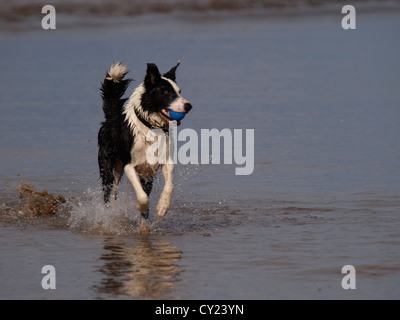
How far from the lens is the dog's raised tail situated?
27.9ft

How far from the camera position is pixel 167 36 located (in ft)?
66.3

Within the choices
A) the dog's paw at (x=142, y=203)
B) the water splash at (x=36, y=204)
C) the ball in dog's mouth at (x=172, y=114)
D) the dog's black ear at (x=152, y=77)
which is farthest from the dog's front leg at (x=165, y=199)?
the water splash at (x=36, y=204)

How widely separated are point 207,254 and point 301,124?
18.8 feet

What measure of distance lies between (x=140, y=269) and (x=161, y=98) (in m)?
1.82

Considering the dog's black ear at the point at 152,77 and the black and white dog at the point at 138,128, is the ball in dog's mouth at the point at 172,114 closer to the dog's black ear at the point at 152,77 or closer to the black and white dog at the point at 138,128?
the black and white dog at the point at 138,128

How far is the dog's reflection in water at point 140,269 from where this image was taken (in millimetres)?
6070

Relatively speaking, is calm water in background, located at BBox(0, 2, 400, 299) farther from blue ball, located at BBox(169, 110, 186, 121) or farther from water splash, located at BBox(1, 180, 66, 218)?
blue ball, located at BBox(169, 110, 186, 121)

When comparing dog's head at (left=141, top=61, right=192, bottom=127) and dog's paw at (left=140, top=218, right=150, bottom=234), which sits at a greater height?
dog's head at (left=141, top=61, right=192, bottom=127)

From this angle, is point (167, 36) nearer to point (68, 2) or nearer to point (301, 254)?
point (68, 2)

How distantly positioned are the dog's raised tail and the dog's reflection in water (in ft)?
4.76

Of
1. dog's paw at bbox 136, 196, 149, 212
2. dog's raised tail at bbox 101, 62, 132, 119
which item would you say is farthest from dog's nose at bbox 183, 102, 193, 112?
dog's raised tail at bbox 101, 62, 132, 119

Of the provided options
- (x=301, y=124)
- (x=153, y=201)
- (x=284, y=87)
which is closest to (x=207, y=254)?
(x=153, y=201)

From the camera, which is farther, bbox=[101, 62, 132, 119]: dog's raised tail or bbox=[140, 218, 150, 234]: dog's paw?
bbox=[101, 62, 132, 119]: dog's raised tail

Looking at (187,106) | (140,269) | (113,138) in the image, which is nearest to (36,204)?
(113,138)
